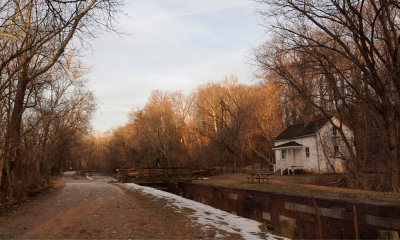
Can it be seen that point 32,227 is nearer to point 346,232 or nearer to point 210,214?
point 210,214

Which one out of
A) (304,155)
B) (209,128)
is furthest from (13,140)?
(209,128)

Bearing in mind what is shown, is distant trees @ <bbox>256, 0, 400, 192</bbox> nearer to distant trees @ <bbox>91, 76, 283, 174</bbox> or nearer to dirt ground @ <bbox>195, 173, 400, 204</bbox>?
dirt ground @ <bbox>195, 173, 400, 204</bbox>

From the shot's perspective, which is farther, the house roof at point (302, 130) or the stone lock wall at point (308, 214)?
the house roof at point (302, 130)

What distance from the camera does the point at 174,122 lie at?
42125 mm

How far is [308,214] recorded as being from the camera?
27.8 ft

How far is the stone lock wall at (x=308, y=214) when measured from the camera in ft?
22.4

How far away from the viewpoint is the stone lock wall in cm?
683

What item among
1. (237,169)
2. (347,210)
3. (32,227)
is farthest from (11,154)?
(237,169)

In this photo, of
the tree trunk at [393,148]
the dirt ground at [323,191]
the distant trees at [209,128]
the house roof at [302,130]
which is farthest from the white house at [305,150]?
the tree trunk at [393,148]

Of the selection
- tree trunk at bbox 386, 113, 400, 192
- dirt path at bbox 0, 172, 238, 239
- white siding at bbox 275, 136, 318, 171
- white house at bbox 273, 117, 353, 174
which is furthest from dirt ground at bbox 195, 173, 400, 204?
white siding at bbox 275, 136, 318, 171

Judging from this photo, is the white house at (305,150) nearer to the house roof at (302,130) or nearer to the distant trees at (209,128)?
the house roof at (302,130)

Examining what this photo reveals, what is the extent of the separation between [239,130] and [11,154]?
82.4 ft

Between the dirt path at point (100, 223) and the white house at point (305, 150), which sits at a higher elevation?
the white house at point (305, 150)

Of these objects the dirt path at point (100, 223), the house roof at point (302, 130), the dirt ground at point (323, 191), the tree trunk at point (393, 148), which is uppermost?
the house roof at point (302, 130)
